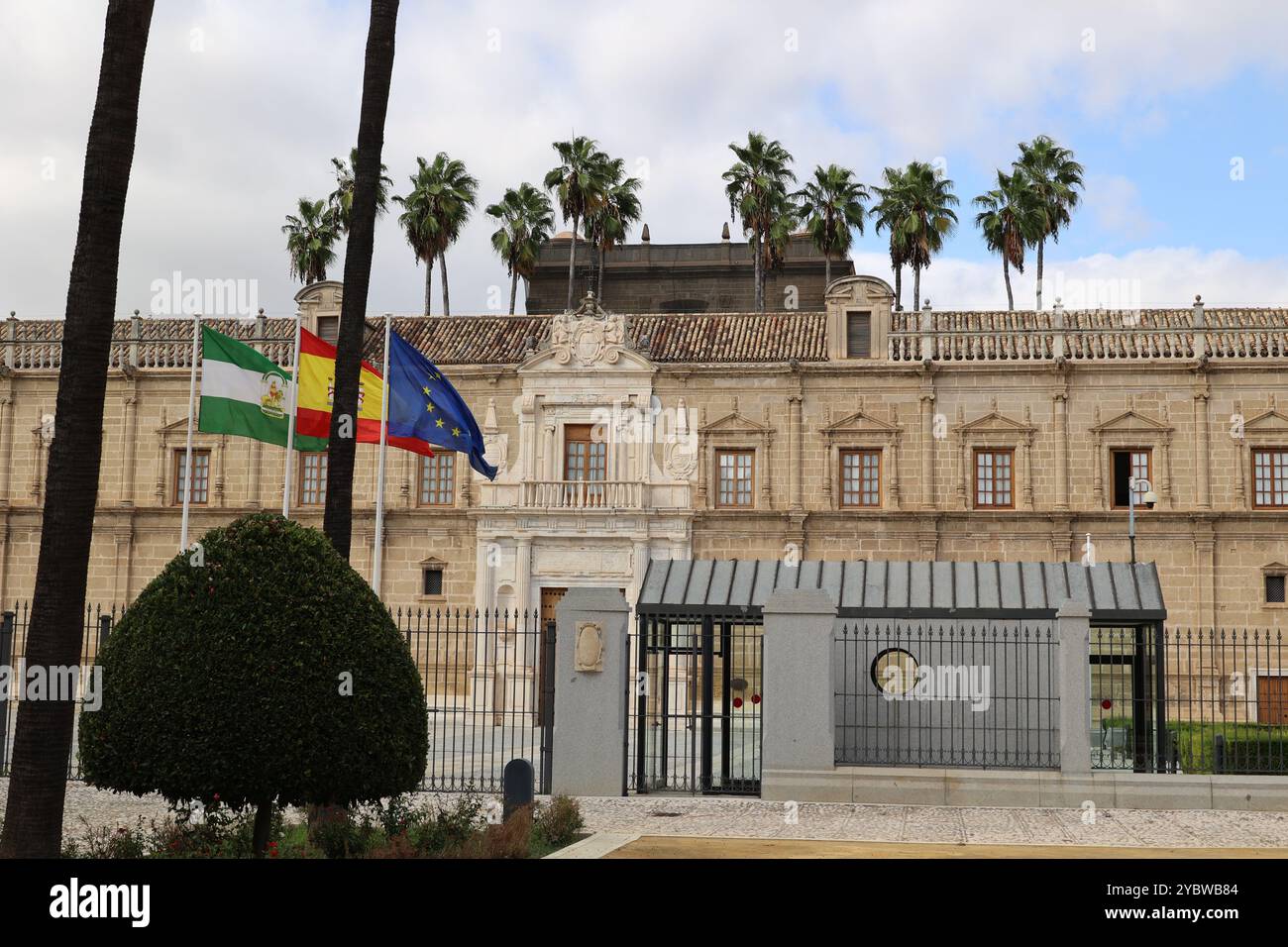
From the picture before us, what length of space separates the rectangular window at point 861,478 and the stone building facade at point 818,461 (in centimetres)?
5

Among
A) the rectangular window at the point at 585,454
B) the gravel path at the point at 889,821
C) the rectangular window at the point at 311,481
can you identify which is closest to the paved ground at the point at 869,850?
the gravel path at the point at 889,821

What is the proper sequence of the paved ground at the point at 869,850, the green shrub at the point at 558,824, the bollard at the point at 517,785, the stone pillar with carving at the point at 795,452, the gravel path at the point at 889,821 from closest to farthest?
the paved ground at the point at 869,850 → the green shrub at the point at 558,824 → the bollard at the point at 517,785 → the gravel path at the point at 889,821 → the stone pillar with carving at the point at 795,452

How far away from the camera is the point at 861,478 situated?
122 feet

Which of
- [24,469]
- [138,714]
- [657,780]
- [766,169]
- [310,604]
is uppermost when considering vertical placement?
[766,169]

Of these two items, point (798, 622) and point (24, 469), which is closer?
point (798, 622)

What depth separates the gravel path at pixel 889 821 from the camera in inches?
528

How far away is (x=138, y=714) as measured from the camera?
10.0m

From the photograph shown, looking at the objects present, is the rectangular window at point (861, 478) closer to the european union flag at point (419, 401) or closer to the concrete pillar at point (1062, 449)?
the concrete pillar at point (1062, 449)

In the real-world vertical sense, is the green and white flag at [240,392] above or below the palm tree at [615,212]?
below

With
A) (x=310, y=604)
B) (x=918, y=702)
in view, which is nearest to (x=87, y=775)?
(x=310, y=604)

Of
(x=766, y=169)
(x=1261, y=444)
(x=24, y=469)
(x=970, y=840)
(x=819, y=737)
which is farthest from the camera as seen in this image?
(x=766, y=169)

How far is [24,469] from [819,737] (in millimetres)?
30189
